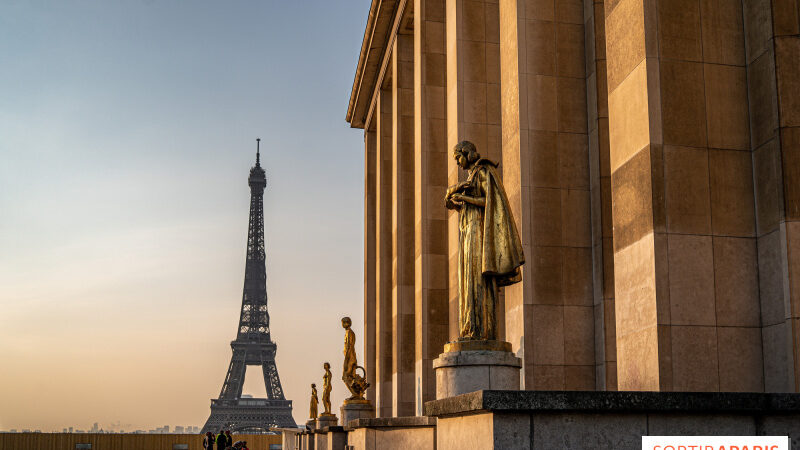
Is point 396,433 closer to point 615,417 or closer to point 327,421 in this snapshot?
point 615,417

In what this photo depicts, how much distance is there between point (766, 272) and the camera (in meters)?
11.8

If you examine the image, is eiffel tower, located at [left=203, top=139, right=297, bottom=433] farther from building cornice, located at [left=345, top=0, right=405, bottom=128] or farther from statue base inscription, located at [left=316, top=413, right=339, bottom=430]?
statue base inscription, located at [left=316, top=413, right=339, bottom=430]

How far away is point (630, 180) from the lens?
1231 centimetres

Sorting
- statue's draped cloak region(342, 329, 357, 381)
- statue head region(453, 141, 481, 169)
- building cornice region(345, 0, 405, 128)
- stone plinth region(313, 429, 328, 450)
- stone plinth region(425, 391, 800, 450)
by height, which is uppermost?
building cornice region(345, 0, 405, 128)

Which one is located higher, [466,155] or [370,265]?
[370,265]

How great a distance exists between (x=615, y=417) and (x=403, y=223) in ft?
74.3

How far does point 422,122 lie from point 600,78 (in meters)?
9.64

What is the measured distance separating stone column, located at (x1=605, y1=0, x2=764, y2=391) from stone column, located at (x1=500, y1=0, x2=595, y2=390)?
3455 mm

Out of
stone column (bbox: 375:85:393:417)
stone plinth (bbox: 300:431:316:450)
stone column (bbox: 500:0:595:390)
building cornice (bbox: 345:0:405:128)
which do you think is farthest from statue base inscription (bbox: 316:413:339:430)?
stone column (bbox: 500:0:595:390)

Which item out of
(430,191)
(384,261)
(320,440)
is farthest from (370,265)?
(430,191)

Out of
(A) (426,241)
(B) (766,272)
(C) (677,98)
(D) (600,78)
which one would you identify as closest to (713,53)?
(C) (677,98)

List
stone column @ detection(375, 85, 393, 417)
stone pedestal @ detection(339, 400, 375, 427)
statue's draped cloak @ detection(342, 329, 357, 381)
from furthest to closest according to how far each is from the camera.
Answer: stone column @ detection(375, 85, 393, 417), statue's draped cloak @ detection(342, 329, 357, 381), stone pedestal @ detection(339, 400, 375, 427)

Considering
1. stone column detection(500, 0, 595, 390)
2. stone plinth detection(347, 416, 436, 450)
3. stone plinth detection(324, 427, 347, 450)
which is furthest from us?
stone plinth detection(324, 427, 347, 450)

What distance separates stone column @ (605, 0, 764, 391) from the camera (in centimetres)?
1160
